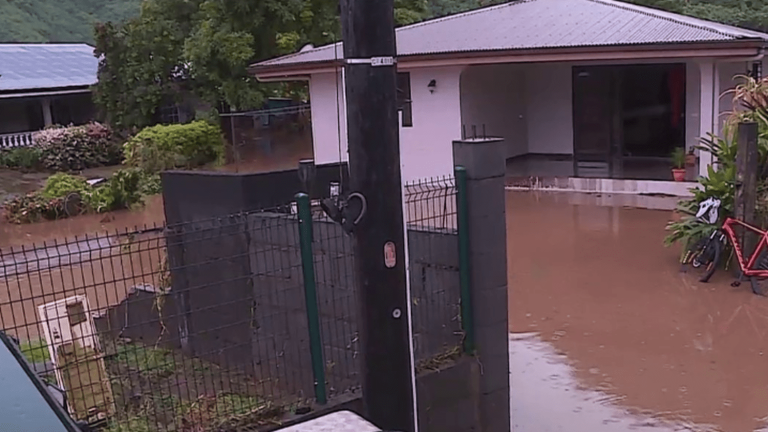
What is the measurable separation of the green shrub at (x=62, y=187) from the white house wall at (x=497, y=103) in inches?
331

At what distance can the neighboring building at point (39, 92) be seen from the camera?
26953 millimetres

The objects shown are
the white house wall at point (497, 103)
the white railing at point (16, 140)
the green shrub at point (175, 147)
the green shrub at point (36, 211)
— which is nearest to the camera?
the white house wall at point (497, 103)

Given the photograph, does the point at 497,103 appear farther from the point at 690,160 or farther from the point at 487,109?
the point at 690,160

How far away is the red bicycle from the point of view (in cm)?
789

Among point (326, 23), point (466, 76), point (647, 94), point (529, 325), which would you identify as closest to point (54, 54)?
point (326, 23)

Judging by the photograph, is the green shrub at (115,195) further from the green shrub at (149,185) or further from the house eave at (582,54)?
the house eave at (582,54)

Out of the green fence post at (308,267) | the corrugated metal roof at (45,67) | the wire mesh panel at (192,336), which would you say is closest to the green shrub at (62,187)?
the corrugated metal roof at (45,67)

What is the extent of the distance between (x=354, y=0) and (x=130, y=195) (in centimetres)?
1505

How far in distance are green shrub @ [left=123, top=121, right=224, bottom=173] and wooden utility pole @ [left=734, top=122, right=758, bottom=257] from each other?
48.9 feet

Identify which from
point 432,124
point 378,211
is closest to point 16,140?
point 432,124

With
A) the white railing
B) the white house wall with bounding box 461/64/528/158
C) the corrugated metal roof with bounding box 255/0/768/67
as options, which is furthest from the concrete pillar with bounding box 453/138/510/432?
the white railing

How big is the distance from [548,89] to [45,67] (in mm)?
20682

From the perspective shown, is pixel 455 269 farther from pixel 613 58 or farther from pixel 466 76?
pixel 466 76

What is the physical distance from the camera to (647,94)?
16.0 metres
